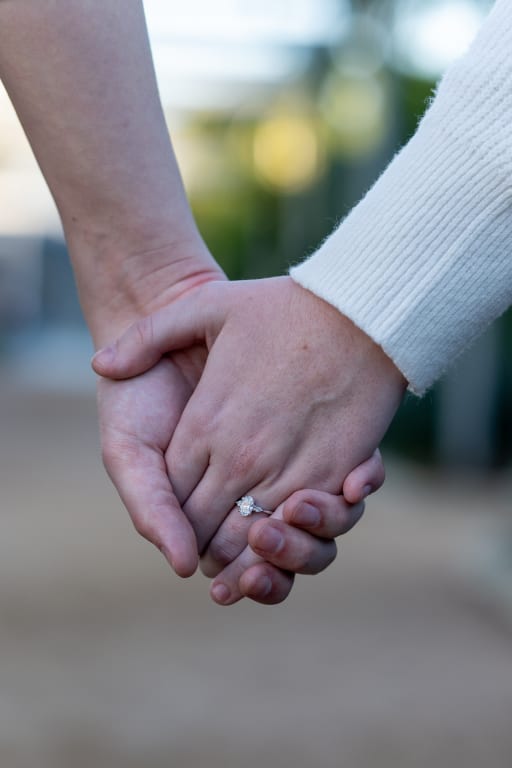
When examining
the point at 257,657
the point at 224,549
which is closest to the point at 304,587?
the point at 257,657

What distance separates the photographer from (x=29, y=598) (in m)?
5.34

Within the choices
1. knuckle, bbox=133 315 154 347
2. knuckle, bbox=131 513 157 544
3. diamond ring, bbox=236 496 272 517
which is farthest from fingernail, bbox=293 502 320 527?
knuckle, bbox=133 315 154 347

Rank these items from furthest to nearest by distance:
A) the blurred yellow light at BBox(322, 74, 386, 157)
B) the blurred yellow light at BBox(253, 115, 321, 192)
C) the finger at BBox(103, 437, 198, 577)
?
the blurred yellow light at BBox(253, 115, 321, 192) → the blurred yellow light at BBox(322, 74, 386, 157) → the finger at BBox(103, 437, 198, 577)

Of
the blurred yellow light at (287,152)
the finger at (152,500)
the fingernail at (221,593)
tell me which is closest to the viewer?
the finger at (152,500)

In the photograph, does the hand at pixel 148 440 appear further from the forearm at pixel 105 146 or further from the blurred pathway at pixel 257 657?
the blurred pathway at pixel 257 657

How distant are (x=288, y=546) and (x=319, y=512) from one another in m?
0.07

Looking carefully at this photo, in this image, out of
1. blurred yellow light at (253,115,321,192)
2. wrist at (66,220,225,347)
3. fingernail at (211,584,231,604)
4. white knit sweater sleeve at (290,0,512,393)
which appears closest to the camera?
white knit sweater sleeve at (290,0,512,393)

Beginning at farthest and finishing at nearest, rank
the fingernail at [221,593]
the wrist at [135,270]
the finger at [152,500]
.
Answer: the wrist at [135,270]
the fingernail at [221,593]
the finger at [152,500]

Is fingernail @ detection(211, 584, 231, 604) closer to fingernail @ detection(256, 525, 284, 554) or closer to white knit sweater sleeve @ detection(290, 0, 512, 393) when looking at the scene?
fingernail @ detection(256, 525, 284, 554)

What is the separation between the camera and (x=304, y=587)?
561cm

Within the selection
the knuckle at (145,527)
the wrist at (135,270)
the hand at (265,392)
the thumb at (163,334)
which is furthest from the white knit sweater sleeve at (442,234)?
the knuckle at (145,527)

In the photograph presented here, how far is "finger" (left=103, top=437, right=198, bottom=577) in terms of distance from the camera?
1.65 metres

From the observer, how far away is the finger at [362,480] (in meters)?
1.72

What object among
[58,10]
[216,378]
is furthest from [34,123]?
[216,378]
